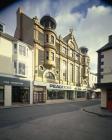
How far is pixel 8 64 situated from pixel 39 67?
8.19 metres

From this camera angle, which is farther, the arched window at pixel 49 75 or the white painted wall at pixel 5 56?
the arched window at pixel 49 75

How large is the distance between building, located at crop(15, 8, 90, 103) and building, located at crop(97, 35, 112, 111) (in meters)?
5.81

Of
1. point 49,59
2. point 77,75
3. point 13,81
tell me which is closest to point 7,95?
point 13,81

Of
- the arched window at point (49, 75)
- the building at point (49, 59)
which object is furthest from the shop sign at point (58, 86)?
the arched window at point (49, 75)

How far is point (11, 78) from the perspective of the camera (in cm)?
2725

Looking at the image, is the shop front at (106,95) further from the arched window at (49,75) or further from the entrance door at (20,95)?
the arched window at (49,75)

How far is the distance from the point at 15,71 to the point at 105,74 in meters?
12.4

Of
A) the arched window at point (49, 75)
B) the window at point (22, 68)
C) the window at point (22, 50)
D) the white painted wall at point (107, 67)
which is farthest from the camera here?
the arched window at point (49, 75)

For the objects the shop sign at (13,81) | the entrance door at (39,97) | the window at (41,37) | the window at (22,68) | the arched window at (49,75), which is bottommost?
the entrance door at (39,97)

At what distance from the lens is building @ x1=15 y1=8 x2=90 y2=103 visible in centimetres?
3362

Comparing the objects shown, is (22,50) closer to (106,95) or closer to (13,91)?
(13,91)

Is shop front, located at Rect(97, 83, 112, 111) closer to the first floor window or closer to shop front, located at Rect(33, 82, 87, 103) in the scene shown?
the first floor window

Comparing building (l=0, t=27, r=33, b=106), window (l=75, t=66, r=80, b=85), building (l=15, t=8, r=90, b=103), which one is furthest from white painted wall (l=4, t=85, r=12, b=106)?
window (l=75, t=66, r=80, b=85)

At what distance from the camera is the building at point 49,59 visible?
3362 cm
